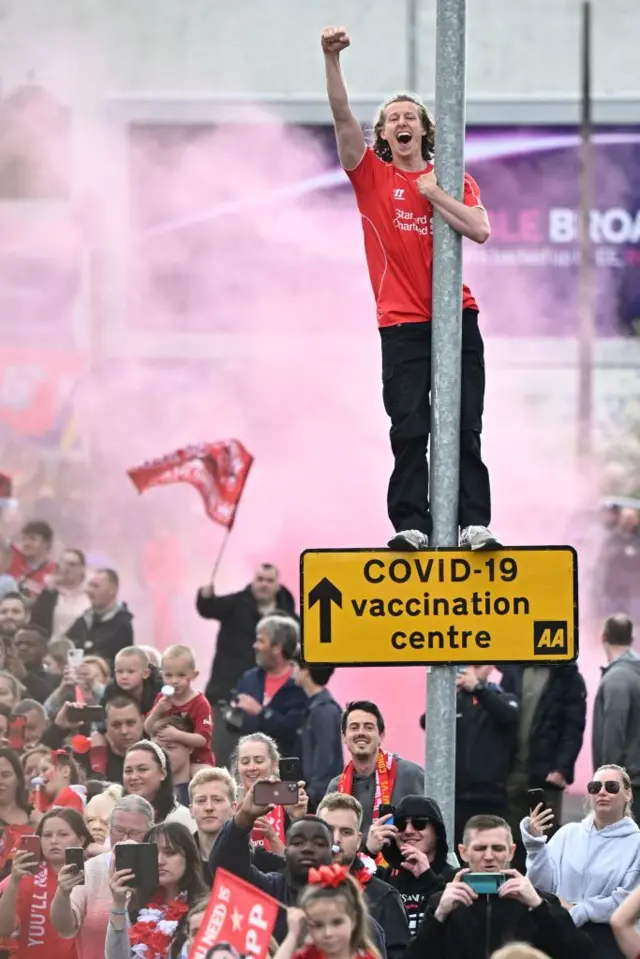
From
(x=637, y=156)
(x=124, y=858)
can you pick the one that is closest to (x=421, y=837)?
(x=124, y=858)

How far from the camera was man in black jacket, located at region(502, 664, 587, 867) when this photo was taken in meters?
10.6

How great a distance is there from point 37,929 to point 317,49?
63.6 ft

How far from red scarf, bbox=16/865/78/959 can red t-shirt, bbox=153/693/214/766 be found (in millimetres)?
1867

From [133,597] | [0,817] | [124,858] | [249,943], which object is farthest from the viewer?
[133,597]

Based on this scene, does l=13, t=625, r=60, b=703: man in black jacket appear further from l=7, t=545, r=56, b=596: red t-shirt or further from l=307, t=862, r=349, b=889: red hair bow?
l=307, t=862, r=349, b=889: red hair bow

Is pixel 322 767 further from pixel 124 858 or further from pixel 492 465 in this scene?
pixel 492 465

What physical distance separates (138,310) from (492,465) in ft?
13.9

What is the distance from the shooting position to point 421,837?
23.2 feet

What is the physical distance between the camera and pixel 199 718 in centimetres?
975

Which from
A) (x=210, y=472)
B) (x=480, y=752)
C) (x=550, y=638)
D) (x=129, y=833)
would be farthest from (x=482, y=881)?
(x=210, y=472)

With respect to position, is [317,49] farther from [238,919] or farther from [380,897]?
[238,919]

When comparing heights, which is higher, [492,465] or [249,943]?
[492,465]

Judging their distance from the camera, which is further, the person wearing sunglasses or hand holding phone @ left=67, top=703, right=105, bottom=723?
hand holding phone @ left=67, top=703, right=105, bottom=723

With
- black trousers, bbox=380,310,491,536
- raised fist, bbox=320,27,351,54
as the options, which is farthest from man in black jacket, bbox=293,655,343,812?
raised fist, bbox=320,27,351,54
